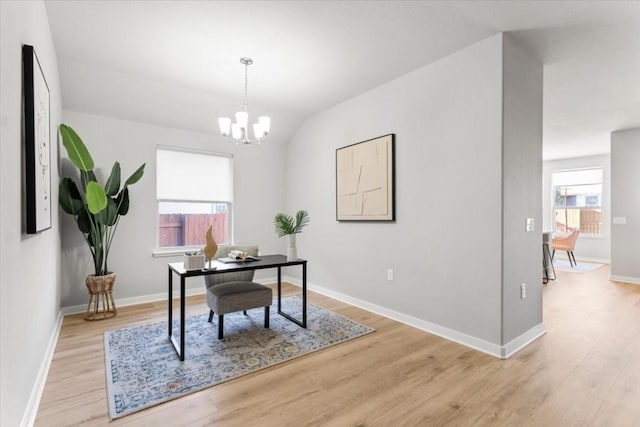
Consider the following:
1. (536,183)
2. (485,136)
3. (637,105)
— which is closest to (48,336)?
(485,136)

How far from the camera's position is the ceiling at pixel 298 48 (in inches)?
91.8

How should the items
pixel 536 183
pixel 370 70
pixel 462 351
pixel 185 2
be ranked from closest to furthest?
1. pixel 185 2
2. pixel 462 351
3. pixel 536 183
4. pixel 370 70

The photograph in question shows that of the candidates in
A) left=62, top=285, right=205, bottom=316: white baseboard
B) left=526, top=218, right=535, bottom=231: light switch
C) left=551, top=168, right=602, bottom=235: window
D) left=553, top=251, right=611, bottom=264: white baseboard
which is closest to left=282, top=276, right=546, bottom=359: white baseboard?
left=526, top=218, right=535, bottom=231: light switch

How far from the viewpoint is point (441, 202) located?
3068mm

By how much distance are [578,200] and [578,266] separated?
197 centimetres

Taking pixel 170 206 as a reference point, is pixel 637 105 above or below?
above

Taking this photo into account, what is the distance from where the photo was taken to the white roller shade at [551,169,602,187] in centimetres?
747

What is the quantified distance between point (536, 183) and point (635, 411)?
6.11ft

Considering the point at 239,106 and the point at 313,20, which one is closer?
the point at 313,20

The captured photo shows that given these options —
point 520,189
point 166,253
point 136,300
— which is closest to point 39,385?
point 136,300

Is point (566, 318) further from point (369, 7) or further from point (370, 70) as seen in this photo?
point (369, 7)

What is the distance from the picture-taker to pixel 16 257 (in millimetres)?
1551

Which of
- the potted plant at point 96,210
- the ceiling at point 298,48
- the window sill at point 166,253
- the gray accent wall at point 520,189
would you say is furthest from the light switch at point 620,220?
the potted plant at point 96,210

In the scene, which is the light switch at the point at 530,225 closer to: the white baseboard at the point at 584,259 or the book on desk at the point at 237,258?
the book on desk at the point at 237,258
